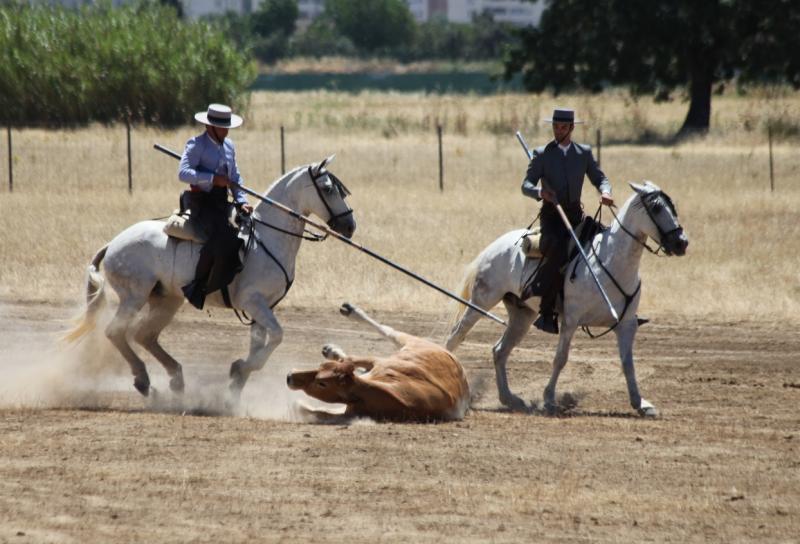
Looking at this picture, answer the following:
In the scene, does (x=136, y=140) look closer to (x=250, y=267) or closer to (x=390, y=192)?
(x=390, y=192)

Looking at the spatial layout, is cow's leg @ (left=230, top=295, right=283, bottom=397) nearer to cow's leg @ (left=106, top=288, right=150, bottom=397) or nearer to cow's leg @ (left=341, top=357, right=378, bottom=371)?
cow's leg @ (left=106, top=288, right=150, bottom=397)

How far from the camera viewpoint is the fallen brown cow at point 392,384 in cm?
1091

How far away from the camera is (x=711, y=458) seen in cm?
992

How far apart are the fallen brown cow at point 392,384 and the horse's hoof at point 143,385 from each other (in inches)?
72.8

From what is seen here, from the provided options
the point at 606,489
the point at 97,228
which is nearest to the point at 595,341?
the point at 606,489

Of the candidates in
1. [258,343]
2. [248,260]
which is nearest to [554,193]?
[248,260]

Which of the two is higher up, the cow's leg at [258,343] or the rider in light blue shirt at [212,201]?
the rider in light blue shirt at [212,201]

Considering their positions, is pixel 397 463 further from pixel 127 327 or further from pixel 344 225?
pixel 127 327

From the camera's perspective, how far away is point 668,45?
4447 cm

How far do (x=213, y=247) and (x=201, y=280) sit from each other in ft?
1.06

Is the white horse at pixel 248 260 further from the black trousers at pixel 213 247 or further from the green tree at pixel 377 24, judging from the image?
the green tree at pixel 377 24

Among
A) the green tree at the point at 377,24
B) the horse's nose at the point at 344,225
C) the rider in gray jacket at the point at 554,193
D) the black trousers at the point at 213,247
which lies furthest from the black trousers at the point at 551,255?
the green tree at the point at 377,24

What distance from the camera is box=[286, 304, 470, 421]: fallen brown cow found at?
1091cm

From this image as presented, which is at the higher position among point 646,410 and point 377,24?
point 377,24
